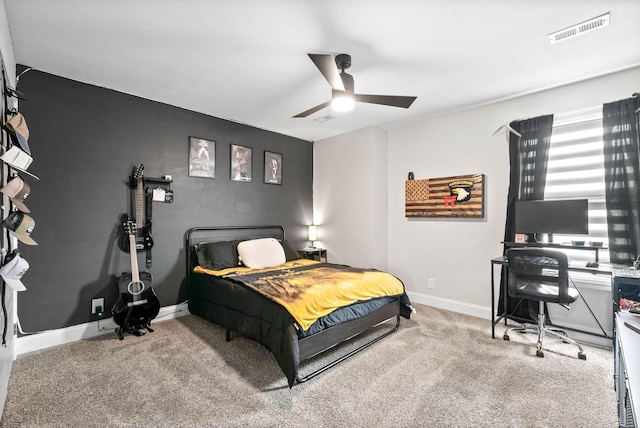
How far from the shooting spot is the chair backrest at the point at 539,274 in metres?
2.55

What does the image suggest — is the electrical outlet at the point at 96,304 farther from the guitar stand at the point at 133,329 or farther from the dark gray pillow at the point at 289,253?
the dark gray pillow at the point at 289,253

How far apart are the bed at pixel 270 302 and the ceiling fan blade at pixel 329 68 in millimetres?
1731

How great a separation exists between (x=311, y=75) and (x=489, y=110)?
2.29 metres

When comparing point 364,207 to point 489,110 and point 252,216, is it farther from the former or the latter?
point 489,110

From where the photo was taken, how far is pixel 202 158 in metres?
3.96

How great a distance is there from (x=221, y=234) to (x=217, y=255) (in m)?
0.55

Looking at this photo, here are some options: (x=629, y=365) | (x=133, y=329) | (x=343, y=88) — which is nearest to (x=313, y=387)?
(x=629, y=365)

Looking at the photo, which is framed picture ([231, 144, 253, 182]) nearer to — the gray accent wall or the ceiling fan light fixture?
the gray accent wall

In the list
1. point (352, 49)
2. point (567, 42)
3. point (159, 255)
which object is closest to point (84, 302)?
point (159, 255)

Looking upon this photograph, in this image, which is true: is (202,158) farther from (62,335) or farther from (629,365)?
(629,365)

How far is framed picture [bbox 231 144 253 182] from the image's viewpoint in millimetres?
4273

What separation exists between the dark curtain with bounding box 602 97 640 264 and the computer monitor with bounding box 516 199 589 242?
0.75 feet

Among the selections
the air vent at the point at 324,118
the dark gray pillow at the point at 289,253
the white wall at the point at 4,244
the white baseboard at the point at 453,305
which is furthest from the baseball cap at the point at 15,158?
the white baseboard at the point at 453,305

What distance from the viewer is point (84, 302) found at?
3023 millimetres
